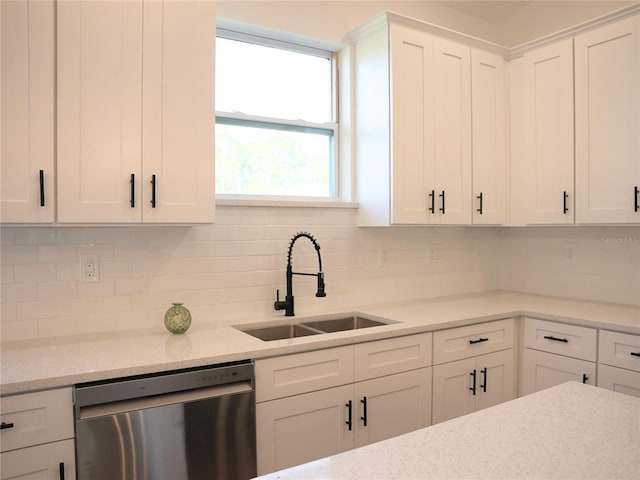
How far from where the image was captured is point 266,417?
6.75 ft

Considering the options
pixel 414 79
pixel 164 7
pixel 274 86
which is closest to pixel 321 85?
pixel 274 86

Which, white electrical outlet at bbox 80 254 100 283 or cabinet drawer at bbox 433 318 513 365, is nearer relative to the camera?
white electrical outlet at bbox 80 254 100 283

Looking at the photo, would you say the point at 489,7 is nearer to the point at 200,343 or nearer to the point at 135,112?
the point at 135,112

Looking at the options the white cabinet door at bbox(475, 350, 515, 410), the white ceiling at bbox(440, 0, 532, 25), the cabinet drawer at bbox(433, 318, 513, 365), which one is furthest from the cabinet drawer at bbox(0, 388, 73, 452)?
the white ceiling at bbox(440, 0, 532, 25)

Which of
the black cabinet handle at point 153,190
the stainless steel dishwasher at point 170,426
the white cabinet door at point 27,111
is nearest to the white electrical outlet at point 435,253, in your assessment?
the stainless steel dishwasher at point 170,426

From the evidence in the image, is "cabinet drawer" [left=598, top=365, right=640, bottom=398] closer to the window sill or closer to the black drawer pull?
the black drawer pull

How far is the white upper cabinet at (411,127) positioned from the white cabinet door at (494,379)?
0.84 meters

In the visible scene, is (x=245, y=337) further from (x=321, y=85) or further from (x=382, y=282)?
(x=321, y=85)

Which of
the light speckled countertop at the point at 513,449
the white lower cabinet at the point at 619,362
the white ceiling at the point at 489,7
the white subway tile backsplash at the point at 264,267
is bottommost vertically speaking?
the white lower cabinet at the point at 619,362

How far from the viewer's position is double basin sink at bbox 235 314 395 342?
2.60 m

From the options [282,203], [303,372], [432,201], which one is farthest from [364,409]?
[432,201]

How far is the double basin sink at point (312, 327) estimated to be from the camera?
2600 millimetres

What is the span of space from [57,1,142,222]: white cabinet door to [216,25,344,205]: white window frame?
0.64 m

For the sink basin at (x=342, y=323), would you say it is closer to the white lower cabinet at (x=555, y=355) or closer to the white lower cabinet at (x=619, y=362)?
the white lower cabinet at (x=555, y=355)
